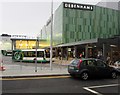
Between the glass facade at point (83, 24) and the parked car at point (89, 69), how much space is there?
147 ft

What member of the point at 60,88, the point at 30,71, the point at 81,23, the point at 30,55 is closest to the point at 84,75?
the point at 60,88

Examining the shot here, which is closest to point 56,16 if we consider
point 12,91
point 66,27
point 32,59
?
point 66,27

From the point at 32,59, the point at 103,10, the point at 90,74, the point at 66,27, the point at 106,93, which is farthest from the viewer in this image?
the point at 103,10

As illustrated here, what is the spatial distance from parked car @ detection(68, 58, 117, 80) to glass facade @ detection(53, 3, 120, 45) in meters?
44.9

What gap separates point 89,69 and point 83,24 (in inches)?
1975

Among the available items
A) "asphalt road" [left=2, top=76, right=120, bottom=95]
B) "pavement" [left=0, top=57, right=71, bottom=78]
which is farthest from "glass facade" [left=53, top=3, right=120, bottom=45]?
"asphalt road" [left=2, top=76, right=120, bottom=95]

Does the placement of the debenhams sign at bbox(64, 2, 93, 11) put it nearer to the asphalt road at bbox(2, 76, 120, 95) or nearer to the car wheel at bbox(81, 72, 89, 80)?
the car wheel at bbox(81, 72, 89, 80)

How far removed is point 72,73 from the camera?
1554 cm

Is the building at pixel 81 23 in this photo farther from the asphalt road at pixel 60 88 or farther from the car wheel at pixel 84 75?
the asphalt road at pixel 60 88

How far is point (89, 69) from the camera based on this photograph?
15172 millimetres

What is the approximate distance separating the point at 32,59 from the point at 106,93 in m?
29.0

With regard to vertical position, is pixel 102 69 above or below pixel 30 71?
above

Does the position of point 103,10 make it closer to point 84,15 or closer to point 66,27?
point 84,15

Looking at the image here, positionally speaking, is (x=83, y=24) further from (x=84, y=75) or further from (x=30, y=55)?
(x=84, y=75)
